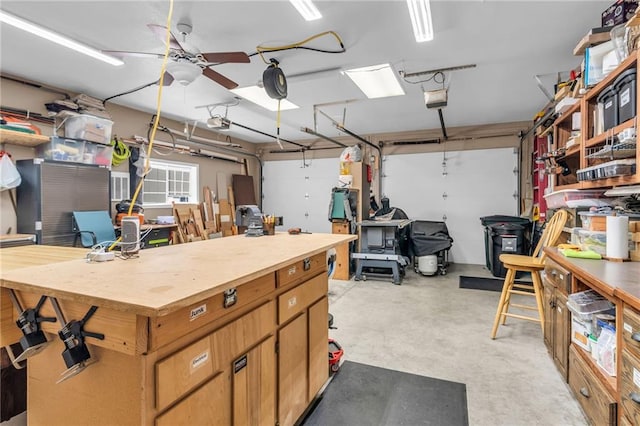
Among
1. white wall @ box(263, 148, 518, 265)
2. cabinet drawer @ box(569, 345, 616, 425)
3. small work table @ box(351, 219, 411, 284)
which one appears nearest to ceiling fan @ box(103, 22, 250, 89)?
cabinet drawer @ box(569, 345, 616, 425)

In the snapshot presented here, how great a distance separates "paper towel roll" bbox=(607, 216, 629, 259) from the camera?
2.04 meters

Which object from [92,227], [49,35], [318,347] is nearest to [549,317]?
[318,347]

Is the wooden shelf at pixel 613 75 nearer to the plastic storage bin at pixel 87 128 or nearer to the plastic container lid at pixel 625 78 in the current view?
the plastic container lid at pixel 625 78

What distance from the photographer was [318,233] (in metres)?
3.13

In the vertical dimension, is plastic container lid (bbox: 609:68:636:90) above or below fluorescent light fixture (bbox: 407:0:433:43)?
below

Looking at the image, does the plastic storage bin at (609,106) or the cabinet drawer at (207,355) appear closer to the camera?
the cabinet drawer at (207,355)

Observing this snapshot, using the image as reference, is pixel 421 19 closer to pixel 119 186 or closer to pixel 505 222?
pixel 505 222

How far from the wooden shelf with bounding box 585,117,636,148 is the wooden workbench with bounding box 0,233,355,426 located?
204cm

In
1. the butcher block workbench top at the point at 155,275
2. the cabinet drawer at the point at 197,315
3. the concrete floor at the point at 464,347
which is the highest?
the butcher block workbench top at the point at 155,275

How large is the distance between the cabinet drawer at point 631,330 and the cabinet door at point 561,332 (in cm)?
81

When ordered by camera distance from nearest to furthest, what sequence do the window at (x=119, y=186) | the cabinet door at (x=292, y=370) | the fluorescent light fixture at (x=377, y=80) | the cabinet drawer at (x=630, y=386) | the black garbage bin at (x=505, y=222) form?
Result: the cabinet drawer at (x=630, y=386)
the cabinet door at (x=292, y=370)
the fluorescent light fixture at (x=377, y=80)
the window at (x=119, y=186)
the black garbage bin at (x=505, y=222)

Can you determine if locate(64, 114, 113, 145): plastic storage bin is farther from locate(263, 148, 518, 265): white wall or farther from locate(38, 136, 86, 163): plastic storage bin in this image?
locate(263, 148, 518, 265): white wall

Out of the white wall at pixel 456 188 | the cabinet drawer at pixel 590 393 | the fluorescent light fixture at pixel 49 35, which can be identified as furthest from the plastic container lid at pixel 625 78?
the white wall at pixel 456 188

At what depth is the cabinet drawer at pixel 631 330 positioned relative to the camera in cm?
130
